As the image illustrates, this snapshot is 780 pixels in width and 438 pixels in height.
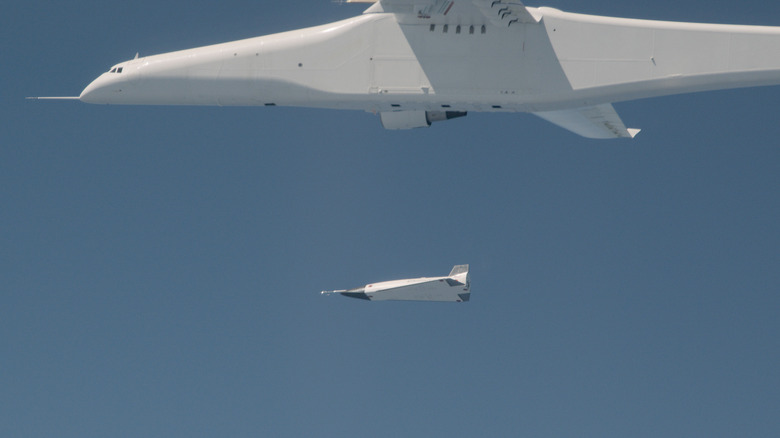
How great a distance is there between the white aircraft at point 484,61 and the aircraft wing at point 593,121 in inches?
79.9

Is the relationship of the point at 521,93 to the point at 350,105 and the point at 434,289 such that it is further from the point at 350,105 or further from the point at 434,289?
the point at 434,289

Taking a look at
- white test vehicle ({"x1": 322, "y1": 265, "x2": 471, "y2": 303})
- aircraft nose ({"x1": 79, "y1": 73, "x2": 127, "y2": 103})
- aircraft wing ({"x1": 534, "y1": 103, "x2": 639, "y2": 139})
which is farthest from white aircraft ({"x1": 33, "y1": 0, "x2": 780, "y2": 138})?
white test vehicle ({"x1": 322, "y1": 265, "x2": 471, "y2": 303})

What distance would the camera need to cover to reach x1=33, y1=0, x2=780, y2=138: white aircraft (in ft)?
167

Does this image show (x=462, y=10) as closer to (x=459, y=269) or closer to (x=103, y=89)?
(x=103, y=89)

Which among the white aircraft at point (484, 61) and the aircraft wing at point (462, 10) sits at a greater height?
the aircraft wing at point (462, 10)

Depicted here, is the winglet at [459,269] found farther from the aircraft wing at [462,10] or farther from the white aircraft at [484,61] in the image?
the aircraft wing at [462,10]

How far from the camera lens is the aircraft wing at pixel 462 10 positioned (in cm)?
5100

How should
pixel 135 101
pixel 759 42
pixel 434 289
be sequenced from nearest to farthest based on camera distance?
pixel 759 42 → pixel 135 101 → pixel 434 289

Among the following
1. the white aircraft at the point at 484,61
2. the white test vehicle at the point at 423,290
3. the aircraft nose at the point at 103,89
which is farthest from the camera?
the white test vehicle at the point at 423,290

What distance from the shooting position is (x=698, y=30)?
167ft

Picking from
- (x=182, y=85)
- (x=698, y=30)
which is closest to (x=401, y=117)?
(x=182, y=85)

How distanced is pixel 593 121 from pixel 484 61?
960 cm

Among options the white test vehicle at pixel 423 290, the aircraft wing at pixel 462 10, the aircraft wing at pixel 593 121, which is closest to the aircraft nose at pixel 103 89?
the aircraft wing at pixel 462 10

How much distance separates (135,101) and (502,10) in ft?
63.9
